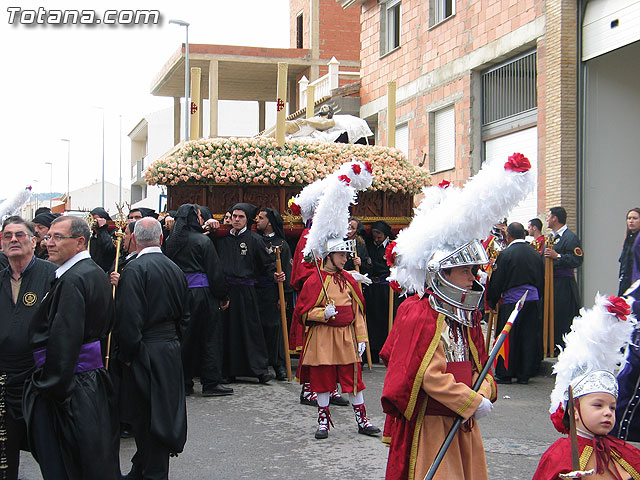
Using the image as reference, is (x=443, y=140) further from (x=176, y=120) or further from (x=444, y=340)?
(x=444, y=340)

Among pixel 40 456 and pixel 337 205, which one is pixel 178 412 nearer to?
pixel 40 456

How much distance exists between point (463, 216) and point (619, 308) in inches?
36.0

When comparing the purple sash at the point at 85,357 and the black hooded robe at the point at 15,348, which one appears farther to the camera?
the black hooded robe at the point at 15,348

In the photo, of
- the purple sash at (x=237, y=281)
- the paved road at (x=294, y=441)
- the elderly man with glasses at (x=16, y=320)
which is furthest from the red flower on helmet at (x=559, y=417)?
the purple sash at (x=237, y=281)

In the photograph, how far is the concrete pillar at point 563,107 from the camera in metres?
15.2

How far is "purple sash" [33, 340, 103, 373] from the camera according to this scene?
495 cm

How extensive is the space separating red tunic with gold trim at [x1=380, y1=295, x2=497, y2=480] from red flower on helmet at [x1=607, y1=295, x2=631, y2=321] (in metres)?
0.78

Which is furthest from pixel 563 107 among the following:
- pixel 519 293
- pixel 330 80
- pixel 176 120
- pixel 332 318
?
pixel 176 120

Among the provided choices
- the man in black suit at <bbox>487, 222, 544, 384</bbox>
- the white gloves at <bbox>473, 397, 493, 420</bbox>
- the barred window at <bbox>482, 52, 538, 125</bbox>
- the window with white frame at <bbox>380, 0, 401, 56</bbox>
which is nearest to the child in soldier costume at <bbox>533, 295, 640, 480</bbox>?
the white gloves at <bbox>473, 397, 493, 420</bbox>

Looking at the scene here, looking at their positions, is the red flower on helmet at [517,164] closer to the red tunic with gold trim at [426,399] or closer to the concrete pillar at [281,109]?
the red tunic with gold trim at [426,399]

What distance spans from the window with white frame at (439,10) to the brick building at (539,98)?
26mm

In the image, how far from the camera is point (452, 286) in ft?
14.1

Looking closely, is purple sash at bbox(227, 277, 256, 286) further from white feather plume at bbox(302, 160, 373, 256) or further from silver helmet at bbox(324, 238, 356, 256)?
silver helmet at bbox(324, 238, 356, 256)

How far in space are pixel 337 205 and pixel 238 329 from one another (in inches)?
104
